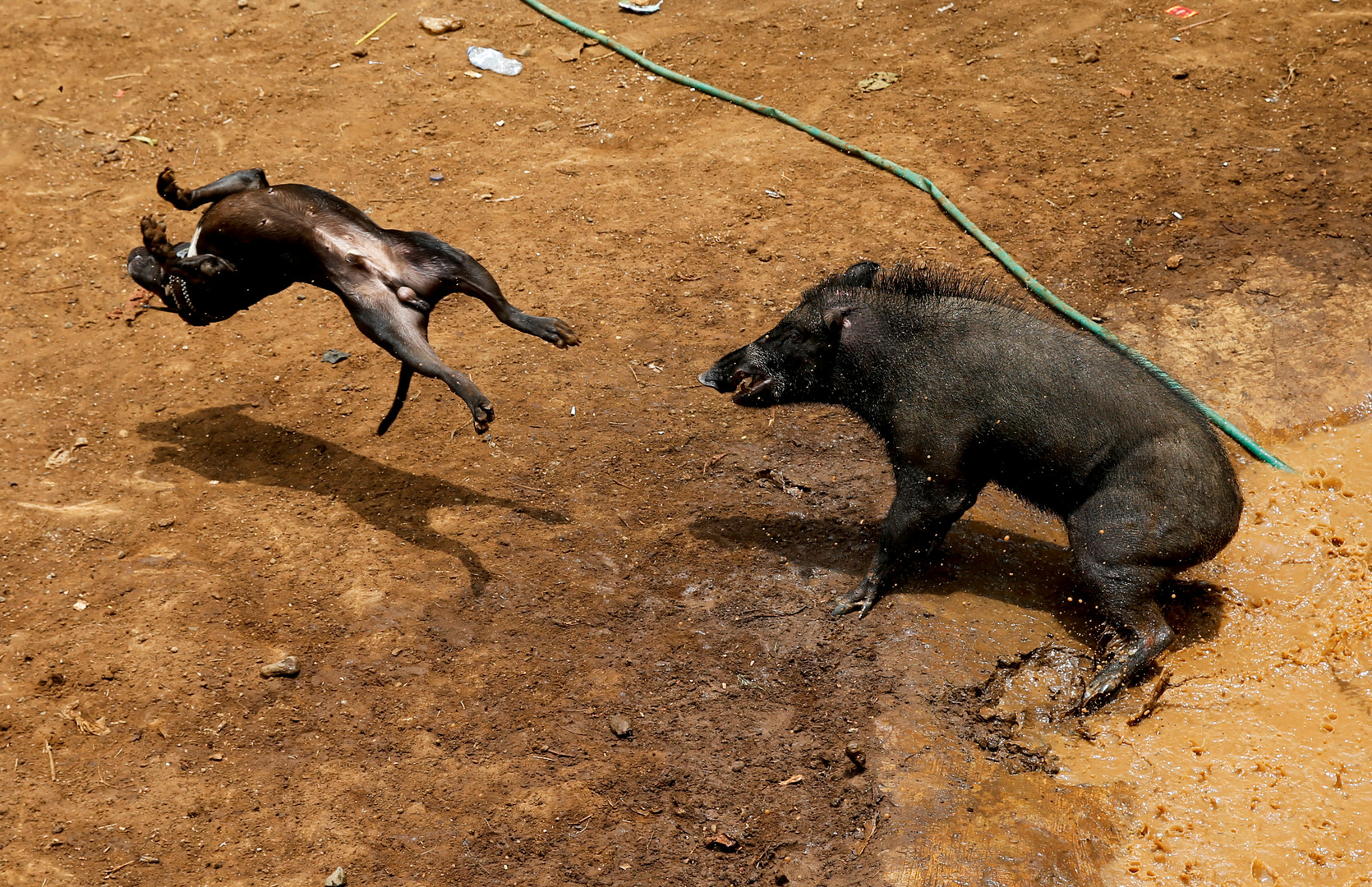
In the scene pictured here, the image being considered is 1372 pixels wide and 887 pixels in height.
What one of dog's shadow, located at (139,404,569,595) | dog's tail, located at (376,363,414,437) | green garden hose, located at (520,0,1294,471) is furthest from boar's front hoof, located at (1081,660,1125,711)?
dog's tail, located at (376,363,414,437)

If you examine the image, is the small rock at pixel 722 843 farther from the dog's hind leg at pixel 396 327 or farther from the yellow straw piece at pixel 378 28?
the yellow straw piece at pixel 378 28

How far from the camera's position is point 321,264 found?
6.50 metres

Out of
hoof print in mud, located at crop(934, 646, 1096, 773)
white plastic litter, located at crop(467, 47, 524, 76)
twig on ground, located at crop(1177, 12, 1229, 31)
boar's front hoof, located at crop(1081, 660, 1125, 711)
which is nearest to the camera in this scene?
hoof print in mud, located at crop(934, 646, 1096, 773)

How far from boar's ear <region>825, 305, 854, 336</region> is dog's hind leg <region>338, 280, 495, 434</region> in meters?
1.99

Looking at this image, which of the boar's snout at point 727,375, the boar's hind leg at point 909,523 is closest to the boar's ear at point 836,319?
the boar's snout at point 727,375

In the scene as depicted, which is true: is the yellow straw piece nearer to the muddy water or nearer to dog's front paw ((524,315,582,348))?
dog's front paw ((524,315,582,348))

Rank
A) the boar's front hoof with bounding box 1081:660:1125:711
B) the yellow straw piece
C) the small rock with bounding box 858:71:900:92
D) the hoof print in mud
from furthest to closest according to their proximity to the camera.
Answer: the yellow straw piece → the small rock with bounding box 858:71:900:92 → the boar's front hoof with bounding box 1081:660:1125:711 → the hoof print in mud

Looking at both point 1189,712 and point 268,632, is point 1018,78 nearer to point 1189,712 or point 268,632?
point 1189,712

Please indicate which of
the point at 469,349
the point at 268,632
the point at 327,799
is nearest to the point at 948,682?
the point at 327,799

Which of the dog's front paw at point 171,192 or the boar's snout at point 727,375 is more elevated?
the dog's front paw at point 171,192

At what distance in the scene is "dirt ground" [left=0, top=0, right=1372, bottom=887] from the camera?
195 inches

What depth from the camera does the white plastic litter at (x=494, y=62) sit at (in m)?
11.1

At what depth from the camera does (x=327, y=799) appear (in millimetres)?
5047

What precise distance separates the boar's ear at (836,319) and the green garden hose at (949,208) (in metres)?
1.52
